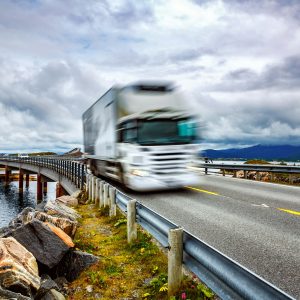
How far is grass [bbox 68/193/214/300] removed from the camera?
5203mm

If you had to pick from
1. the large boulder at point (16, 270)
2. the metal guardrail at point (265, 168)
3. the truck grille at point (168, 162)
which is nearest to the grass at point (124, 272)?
the large boulder at point (16, 270)

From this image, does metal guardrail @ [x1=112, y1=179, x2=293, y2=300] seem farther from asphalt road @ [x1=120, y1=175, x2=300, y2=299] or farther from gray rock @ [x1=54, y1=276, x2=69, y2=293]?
gray rock @ [x1=54, y1=276, x2=69, y2=293]

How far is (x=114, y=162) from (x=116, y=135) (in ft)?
4.21

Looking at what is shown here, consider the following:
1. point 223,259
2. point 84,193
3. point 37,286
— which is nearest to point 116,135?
point 84,193

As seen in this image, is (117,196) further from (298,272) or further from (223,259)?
(223,259)

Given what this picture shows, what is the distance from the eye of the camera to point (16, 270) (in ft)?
15.4

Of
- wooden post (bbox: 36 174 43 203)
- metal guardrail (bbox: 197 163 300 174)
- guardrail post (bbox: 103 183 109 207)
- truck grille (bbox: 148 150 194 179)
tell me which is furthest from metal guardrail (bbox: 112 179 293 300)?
wooden post (bbox: 36 174 43 203)

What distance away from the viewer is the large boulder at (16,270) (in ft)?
14.8

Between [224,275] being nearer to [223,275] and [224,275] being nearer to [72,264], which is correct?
[223,275]

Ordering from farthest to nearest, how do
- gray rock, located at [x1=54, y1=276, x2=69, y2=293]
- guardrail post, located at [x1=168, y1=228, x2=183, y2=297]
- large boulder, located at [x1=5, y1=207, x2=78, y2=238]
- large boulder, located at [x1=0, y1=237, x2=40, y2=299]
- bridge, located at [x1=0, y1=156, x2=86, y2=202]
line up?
1. bridge, located at [x1=0, y1=156, x2=86, y2=202]
2. large boulder, located at [x1=5, y1=207, x2=78, y2=238]
3. gray rock, located at [x1=54, y1=276, x2=69, y2=293]
4. guardrail post, located at [x1=168, y1=228, x2=183, y2=297]
5. large boulder, located at [x1=0, y1=237, x2=40, y2=299]

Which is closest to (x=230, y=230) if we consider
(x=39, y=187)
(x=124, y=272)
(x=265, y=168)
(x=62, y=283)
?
(x=124, y=272)

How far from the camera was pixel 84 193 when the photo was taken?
19.0m

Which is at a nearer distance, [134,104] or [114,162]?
[134,104]

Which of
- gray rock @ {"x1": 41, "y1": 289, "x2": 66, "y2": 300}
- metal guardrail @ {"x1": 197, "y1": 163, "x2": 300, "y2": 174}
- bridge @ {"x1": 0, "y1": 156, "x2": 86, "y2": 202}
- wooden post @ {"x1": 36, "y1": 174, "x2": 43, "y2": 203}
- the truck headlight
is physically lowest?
wooden post @ {"x1": 36, "y1": 174, "x2": 43, "y2": 203}
